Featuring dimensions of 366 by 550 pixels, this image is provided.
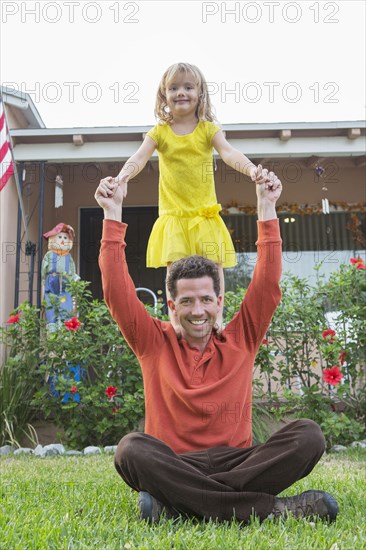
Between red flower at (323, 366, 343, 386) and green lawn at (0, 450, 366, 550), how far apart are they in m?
1.69

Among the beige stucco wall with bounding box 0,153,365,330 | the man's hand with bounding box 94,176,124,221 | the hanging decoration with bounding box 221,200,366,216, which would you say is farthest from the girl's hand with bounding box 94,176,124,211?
the hanging decoration with bounding box 221,200,366,216

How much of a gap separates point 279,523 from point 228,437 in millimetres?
382

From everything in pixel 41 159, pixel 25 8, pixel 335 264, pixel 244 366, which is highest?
pixel 25 8

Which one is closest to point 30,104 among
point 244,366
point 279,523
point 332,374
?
point 332,374

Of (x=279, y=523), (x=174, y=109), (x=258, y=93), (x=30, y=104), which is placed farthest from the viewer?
(x=30, y=104)

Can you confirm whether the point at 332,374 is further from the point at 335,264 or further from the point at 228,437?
the point at 335,264

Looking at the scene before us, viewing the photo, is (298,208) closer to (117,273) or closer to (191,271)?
(191,271)

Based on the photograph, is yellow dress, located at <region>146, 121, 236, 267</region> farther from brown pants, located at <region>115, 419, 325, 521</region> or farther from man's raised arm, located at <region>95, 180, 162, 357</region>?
brown pants, located at <region>115, 419, 325, 521</region>

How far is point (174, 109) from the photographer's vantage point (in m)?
3.26

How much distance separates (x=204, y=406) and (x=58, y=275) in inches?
164

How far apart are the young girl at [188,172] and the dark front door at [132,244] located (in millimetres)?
4646

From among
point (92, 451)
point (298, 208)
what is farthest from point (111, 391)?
point (298, 208)

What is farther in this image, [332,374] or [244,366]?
[332,374]

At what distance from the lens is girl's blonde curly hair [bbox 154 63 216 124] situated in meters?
3.19
